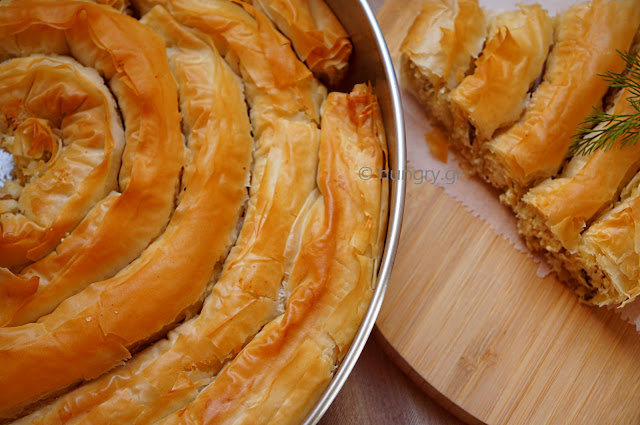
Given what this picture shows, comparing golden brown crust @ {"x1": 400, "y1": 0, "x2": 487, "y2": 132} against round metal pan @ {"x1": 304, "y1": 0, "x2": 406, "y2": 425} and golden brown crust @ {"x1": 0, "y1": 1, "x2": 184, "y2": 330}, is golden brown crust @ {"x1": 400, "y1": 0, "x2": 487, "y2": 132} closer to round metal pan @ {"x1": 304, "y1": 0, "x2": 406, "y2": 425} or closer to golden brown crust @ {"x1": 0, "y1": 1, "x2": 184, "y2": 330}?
round metal pan @ {"x1": 304, "y1": 0, "x2": 406, "y2": 425}

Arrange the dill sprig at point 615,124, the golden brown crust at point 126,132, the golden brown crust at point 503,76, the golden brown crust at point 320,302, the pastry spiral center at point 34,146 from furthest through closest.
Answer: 1. the golden brown crust at point 503,76
2. the dill sprig at point 615,124
3. the pastry spiral center at point 34,146
4. the golden brown crust at point 126,132
5. the golden brown crust at point 320,302

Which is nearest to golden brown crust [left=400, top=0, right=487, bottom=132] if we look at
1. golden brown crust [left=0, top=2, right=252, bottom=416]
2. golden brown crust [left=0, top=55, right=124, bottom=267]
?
golden brown crust [left=0, top=2, right=252, bottom=416]

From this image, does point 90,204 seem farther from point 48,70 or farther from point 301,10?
point 301,10

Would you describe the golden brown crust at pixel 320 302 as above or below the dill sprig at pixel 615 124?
below

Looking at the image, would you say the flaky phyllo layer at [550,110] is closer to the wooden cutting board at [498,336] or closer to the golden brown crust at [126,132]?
the wooden cutting board at [498,336]

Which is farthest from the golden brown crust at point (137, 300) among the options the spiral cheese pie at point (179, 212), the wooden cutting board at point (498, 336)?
the wooden cutting board at point (498, 336)

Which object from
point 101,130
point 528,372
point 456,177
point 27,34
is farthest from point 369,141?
point 27,34

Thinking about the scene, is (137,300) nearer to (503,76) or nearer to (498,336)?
(498,336)
